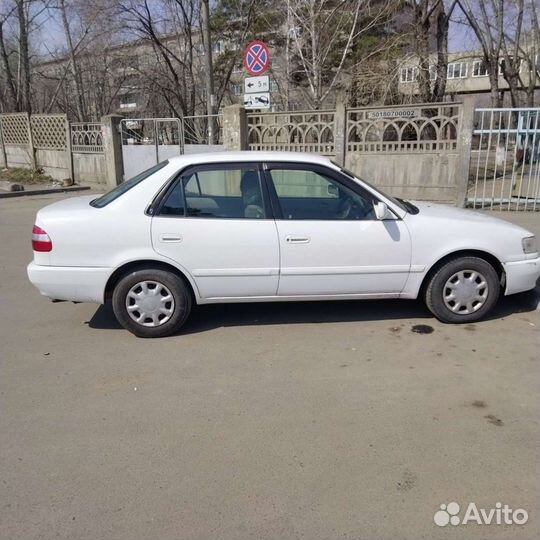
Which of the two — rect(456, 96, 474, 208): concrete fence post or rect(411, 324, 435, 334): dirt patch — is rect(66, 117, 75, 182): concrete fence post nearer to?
rect(456, 96, 474, 208): concrete fence post

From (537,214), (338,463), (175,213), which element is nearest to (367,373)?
(338,463)

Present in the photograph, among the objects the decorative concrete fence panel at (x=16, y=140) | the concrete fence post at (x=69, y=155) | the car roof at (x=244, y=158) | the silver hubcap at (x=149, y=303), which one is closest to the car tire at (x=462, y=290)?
the car roof at (x=244, y=158)

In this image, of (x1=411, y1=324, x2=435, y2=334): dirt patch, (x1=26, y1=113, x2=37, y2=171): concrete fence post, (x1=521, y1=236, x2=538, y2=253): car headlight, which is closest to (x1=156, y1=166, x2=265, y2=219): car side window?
(x1=411, y1=324, x2=435, y2=334): dirt patch

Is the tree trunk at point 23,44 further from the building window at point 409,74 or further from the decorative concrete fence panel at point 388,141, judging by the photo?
the building window at point 409,74

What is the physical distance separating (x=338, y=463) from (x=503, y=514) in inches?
32.0

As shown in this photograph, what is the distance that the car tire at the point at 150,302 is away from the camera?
410 cm

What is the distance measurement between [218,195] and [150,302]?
1.11 m

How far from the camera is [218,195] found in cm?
427

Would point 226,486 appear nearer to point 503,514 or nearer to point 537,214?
point 503,514

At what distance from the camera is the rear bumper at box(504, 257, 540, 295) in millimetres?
4387

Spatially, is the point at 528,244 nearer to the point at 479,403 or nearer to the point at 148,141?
the point at 479,403

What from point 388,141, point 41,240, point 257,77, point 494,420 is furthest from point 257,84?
point 494,420

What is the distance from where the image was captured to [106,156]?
1476 centimetres

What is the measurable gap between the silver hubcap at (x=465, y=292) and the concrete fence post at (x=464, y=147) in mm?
5950
